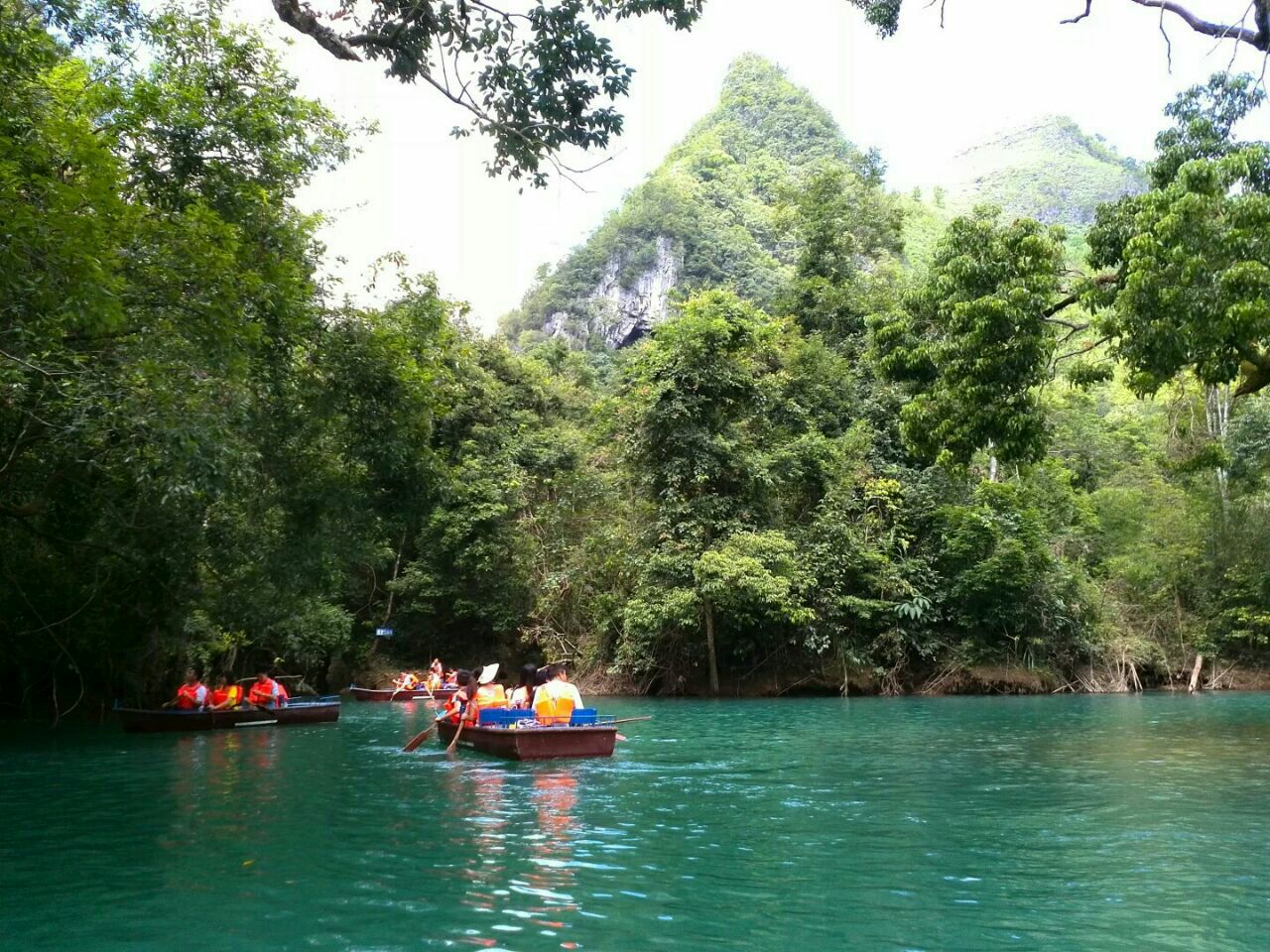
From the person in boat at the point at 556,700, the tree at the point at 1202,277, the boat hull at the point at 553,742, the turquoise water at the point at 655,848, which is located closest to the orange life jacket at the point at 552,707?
the person in boat at the point at 556,700

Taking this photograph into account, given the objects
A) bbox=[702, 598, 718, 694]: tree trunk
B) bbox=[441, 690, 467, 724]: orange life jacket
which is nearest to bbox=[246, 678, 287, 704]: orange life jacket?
bbox=[441, 690, 467, 724]: orange life jacket

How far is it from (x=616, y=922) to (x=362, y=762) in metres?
8.12

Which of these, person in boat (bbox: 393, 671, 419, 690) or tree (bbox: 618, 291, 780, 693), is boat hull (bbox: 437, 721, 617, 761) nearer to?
tree (bbox: 618, 291, 780, 693)

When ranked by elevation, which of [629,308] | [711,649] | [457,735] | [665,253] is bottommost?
[457,735]

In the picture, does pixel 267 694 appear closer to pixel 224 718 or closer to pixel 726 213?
pixel 224 718

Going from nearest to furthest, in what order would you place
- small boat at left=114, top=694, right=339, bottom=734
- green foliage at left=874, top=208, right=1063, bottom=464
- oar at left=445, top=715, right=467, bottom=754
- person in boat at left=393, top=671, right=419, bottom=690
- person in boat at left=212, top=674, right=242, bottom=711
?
green foliage at left=874, top=208, right=1063, bottom=464, oar at left=445, top=715, right=467, bottom=754, small boat at left=114, top=694, right=339, bottom=734, person in boat at left=212, top=674, right=242, bottom=711, person in boat at left=393, top=671, right=419, bottom=690

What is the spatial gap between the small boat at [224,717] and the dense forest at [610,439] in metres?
1.62

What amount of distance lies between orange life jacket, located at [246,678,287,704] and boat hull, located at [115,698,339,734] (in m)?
0.35

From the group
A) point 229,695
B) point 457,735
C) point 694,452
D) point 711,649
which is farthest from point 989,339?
point 711,649

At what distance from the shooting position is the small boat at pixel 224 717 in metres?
16.3

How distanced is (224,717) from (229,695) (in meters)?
0.72

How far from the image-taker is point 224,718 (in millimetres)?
17078

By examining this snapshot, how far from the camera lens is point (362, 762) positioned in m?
12.3

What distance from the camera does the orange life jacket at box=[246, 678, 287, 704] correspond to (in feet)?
60.0
